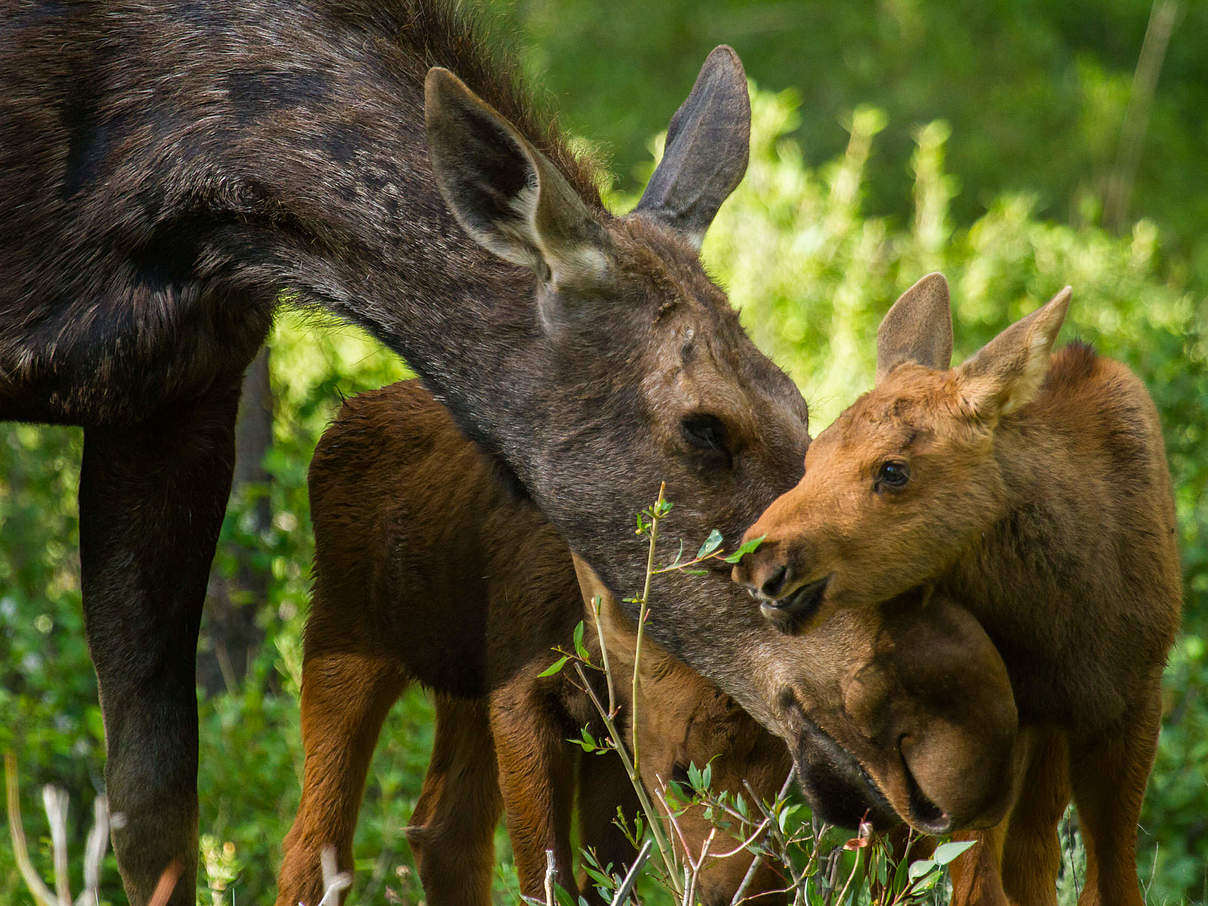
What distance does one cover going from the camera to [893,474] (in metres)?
3.71

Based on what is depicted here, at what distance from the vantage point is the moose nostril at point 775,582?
3.53m

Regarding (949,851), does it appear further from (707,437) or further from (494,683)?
(494,683)

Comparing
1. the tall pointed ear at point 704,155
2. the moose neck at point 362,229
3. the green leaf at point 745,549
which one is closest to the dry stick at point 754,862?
the green leaf at point 745,549

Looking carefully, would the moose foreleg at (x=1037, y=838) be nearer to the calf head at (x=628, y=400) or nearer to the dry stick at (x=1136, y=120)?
the calf head at (x=628, y=400)

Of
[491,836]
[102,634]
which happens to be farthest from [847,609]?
[102,634]

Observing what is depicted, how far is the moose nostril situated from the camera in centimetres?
353

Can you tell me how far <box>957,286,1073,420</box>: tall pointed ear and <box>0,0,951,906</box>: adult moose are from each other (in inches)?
18.5

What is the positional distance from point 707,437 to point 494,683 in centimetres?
104

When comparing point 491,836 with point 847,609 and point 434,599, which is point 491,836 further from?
point 847,609

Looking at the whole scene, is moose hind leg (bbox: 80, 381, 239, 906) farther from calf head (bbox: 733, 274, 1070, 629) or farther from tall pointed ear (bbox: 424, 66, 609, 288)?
calf head (bbox: 733, 274, 1070, 629)

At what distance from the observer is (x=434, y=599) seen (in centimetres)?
490

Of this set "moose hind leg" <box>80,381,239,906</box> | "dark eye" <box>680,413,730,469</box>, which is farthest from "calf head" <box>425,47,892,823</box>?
"moose hind leg" <box>80,381,239,906</box>

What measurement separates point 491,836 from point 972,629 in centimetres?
209

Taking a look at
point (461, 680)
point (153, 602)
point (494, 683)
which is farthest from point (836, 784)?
point (153, 602)
